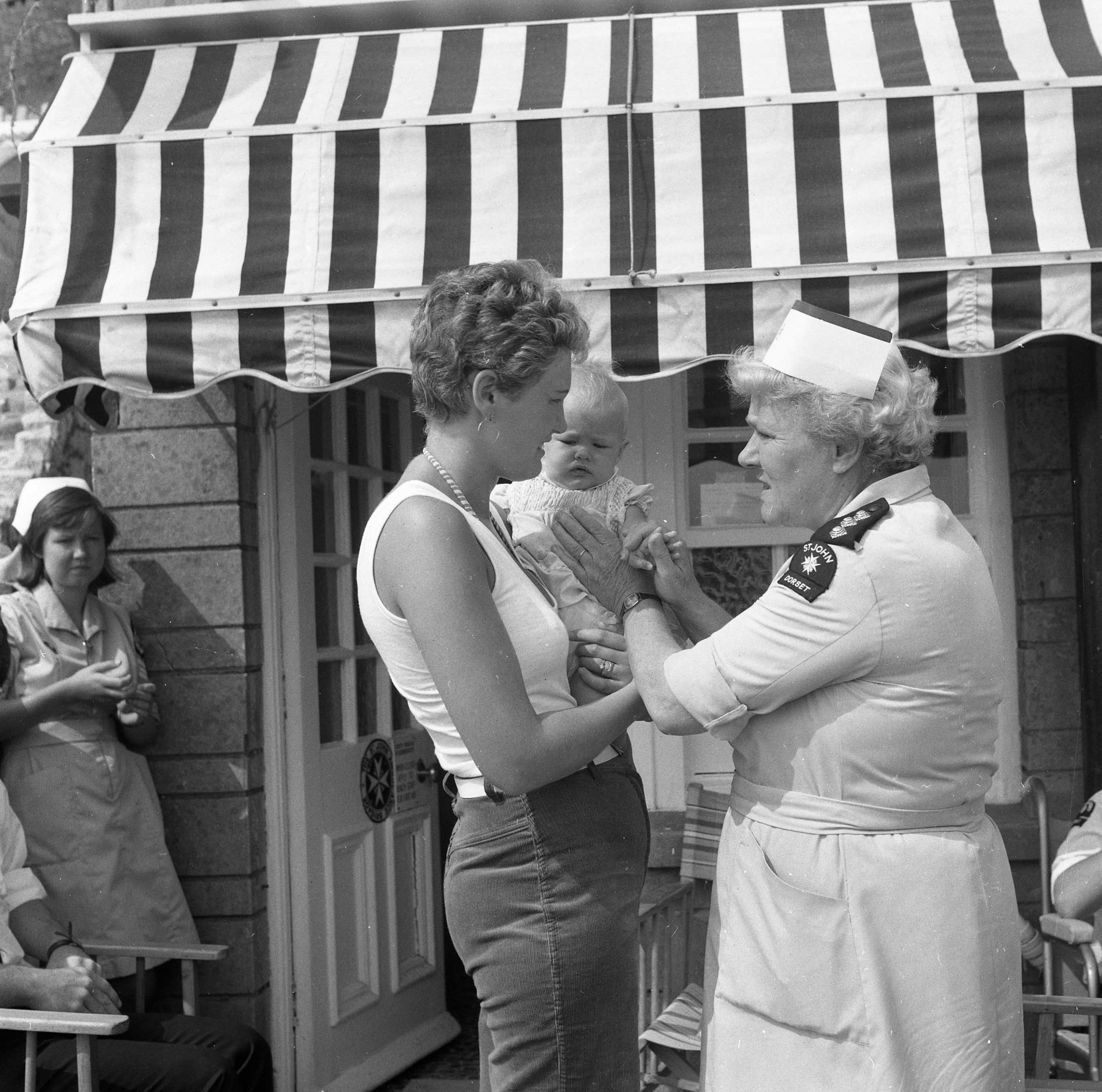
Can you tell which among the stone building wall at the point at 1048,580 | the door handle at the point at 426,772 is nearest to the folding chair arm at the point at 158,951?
the door handle at the point at 426,772

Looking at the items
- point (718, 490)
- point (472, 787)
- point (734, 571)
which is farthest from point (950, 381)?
point (472, 787)

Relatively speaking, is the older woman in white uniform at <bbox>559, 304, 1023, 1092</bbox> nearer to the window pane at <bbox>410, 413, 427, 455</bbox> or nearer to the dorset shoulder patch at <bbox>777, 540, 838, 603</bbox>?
the dorset shoulder patch at <bbox>777, 540, 838, 603</bbox>

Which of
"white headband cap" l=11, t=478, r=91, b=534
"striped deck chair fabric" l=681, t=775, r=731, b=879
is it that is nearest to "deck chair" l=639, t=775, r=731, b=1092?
"striped deck chair fabric" l=681, t=775, r=731, b=879

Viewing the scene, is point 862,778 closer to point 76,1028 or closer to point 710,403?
point 76,1028

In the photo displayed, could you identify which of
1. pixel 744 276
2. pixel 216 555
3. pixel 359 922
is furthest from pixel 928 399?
pixel 359 922

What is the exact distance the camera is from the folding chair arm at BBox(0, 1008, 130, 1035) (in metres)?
2.72

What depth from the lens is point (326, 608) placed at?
4953mm

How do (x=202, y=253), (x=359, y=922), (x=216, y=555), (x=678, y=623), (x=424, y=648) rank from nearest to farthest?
(x=424, y=648) → (x=678, y=623) → (x=202, y=253) → (x=216, y=555) → (x=359, y=922)

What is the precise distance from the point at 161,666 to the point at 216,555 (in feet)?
1.38

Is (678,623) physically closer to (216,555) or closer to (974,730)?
(974,730)

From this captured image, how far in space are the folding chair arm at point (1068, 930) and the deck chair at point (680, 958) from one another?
0.82 metres

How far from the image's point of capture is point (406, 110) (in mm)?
3920

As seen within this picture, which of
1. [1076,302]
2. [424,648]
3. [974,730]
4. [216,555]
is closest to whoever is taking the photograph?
[424,648]

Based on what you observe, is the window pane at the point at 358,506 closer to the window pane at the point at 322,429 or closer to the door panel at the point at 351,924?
the window pane at the point at 322,429
